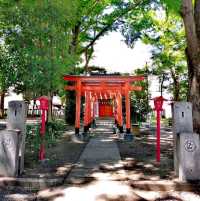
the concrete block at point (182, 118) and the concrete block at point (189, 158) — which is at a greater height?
the concrete block at point (182, 118)

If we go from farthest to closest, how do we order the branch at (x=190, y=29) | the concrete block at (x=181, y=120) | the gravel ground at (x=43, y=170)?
the branch at (x=190, y=29), the concrete block at (x=181, y=120), the gravel ground at (x=43, y=170)

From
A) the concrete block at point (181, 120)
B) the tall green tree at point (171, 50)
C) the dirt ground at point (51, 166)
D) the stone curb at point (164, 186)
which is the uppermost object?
the tall green tree at point (171, 50)

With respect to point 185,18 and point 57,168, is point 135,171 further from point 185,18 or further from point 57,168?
point 185,18

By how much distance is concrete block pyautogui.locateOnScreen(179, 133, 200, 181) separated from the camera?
5.77m

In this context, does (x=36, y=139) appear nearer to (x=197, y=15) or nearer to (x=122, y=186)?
(x=122, y=186)

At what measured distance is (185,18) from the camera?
27.2ft

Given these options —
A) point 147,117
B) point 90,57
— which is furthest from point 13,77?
point 147,117

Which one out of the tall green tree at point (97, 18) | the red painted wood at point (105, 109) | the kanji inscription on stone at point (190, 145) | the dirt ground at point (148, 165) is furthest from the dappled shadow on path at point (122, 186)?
the red painted wood at point (105, 109)

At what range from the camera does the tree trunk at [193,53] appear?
823cm

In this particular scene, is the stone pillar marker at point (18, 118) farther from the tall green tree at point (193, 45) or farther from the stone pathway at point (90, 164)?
the tall green tree at point (193, 45)

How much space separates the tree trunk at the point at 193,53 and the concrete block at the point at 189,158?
116 inches

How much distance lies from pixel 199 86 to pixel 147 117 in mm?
21531

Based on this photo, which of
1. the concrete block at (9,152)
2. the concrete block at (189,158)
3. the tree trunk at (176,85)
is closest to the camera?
the concrete block at (189,158)

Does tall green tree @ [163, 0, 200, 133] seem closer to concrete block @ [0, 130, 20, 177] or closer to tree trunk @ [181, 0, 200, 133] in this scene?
tree trunk @ [181, 0, 200, 133]
